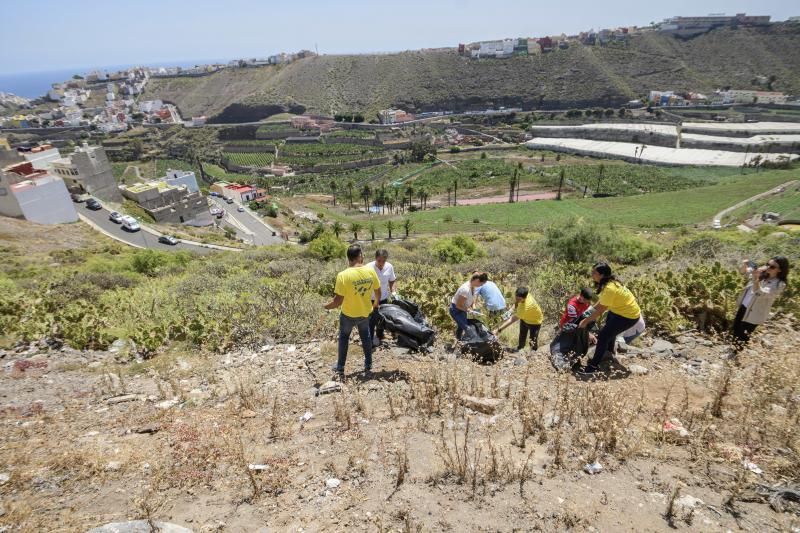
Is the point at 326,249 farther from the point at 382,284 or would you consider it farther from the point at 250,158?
the point at 250,158

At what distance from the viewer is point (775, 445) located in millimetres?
3432

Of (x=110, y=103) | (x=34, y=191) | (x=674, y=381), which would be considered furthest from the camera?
(x=110, y=103)

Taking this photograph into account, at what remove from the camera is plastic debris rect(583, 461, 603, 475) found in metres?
3.34

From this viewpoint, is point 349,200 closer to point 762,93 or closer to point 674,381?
point 674,381

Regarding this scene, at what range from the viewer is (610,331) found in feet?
17.3

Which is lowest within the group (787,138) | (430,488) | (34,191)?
(787,138)

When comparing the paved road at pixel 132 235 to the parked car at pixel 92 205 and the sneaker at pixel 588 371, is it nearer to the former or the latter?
the parked car at pixel 92 205

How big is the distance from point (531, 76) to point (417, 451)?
5262 inches

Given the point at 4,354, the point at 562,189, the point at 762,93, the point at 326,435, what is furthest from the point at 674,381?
the point at 762,93

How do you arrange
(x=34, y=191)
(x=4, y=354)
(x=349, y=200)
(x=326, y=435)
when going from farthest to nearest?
(x=349, y=200), (x=34, y=191), (x=4, y=354), (x=326, y=435)

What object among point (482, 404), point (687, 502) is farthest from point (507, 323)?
point (687, 502)

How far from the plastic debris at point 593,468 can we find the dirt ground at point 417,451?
45 millimetres

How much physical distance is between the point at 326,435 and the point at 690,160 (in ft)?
272

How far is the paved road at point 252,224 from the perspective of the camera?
44.8m
